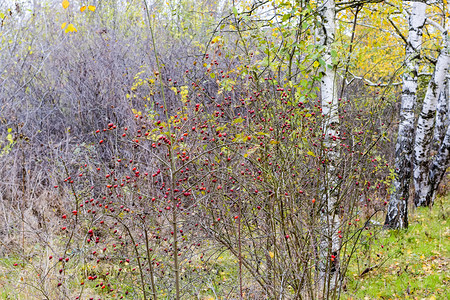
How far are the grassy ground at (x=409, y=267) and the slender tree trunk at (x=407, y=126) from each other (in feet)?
1.61

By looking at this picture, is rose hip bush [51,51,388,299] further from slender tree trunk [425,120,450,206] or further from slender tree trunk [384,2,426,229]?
slender tree trunk [425,120,450,206]

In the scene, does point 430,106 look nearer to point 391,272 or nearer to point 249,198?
point 391,272

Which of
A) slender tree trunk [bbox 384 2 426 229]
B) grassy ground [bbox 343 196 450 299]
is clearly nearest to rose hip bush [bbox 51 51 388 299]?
grassy ground [bbox 343 196 450 299]

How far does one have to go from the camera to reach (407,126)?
6.18 m

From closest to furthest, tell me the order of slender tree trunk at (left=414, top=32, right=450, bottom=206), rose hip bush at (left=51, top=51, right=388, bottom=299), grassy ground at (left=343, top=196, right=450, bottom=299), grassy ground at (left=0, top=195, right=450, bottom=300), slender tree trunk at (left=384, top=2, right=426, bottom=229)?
rose hip bush at (left=51, top=51, right=388, bottom=299)
grassy ground at (left=0, top=195, right=450, bottom=300)
grassy ground at (left=343, top=196, right=450, bottom=299)
slender tree trunk at (left=384, top=2, right=426, bottom=229)
slender tree trunk at (left=414, top=32, right=450, bottom=206)

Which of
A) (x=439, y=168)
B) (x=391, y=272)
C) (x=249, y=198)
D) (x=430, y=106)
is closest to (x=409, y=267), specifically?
(x=391, y=272)

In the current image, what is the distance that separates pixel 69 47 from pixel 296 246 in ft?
26.3

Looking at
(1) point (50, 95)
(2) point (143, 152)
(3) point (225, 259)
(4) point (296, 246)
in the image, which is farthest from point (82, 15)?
(4) point (296, 246)

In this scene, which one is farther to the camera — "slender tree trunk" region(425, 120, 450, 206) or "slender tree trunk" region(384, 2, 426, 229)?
"slender tree trunk" region(425, 120, 450, 206)

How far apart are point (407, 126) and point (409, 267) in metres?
2.29

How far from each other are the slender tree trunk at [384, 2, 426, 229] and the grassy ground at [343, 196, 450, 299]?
0.49 meters

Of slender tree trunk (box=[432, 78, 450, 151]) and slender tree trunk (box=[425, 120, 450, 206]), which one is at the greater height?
slender tree trunk (box=[432, 78, 450, 151])

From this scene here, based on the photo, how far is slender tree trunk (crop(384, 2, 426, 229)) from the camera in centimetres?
606

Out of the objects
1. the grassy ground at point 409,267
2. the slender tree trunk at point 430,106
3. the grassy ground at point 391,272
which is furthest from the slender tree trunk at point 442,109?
the grassy ground at point 391,272
